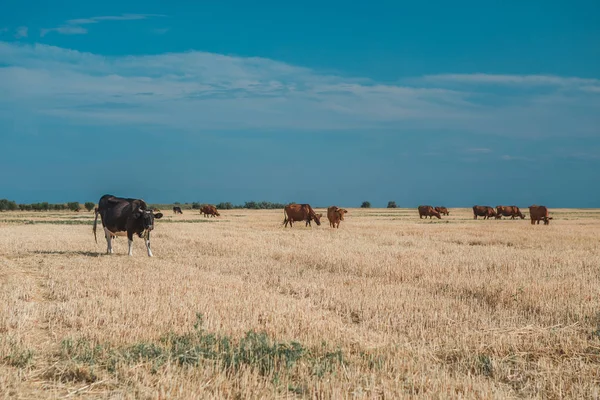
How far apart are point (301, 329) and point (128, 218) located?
12.6 meters

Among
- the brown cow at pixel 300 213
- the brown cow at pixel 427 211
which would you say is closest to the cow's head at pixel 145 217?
the brown cow at pixel 300 213

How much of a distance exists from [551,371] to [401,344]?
1799 millimetres

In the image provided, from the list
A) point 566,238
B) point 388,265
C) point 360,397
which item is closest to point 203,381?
point 360,397

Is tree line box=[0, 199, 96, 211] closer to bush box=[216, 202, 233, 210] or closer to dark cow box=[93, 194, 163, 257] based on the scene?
bush box=[216, 202, 233, 210]

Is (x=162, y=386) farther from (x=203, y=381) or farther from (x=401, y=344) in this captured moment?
(x=401, y=344)

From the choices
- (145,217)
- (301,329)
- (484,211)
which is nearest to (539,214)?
(484,211)

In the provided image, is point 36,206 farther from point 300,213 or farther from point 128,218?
point 128,218

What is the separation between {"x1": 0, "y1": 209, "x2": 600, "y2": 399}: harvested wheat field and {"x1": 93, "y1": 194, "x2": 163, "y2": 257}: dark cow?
2.67 meters

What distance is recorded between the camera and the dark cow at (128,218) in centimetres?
1889

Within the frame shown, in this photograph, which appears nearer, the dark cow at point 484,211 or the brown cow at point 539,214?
the brown cow at point 539,214

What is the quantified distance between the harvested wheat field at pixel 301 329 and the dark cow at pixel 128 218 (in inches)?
105

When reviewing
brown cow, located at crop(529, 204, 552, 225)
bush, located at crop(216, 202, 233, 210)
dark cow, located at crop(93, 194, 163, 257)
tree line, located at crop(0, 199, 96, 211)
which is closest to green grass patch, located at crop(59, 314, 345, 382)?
dark cow, located at crop(93, 194, 163, 257)

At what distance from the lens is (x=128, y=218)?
62.5 ft

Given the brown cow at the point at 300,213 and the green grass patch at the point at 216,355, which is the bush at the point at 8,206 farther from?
the green grass patch at the point at 216,355
